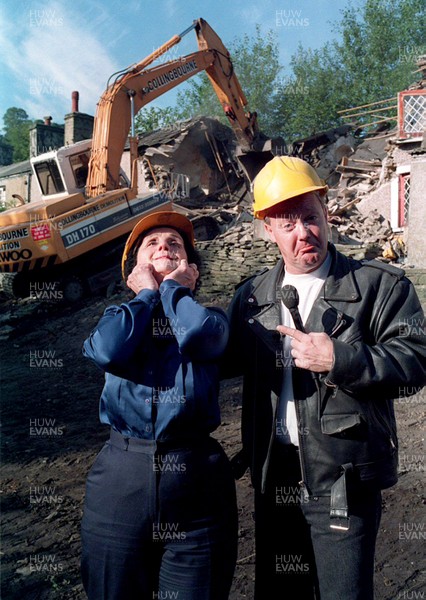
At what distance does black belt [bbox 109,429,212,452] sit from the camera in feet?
6.60

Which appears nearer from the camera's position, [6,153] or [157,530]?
[157,530]

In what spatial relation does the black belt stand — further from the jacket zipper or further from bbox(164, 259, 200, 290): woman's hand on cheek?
bbox(164, 259, 200, 290): woman's hand on cheek

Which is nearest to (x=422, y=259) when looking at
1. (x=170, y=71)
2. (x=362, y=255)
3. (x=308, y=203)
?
(x=362, y=255)

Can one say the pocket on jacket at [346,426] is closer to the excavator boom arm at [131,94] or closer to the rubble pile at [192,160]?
the excavator boom arm at [131,94]

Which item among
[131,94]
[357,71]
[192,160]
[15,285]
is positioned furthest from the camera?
[357,71]

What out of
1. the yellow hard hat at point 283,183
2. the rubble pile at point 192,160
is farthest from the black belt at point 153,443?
the rubble pile at point 192,160

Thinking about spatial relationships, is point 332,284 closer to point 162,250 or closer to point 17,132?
point 162,250

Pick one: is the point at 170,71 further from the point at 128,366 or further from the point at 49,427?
the point at 128,366

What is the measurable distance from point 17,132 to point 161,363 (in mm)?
59660

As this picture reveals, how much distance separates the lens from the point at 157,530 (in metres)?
1.97

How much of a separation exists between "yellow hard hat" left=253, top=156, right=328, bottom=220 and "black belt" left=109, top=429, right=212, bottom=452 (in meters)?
0.98

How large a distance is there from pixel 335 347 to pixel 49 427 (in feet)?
19.2

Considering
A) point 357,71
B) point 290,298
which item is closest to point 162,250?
point 290,298

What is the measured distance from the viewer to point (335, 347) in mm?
1984
